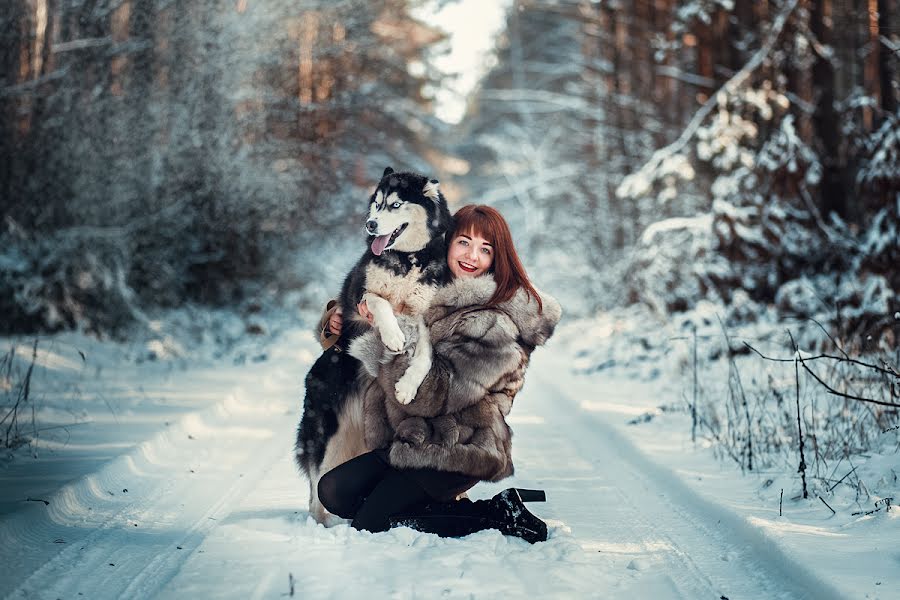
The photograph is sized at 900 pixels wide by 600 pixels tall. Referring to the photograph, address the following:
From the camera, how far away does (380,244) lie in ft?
11.7

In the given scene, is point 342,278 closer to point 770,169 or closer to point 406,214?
point 406,214

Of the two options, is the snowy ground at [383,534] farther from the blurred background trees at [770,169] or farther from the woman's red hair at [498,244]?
the blurred background trees at [770,169]

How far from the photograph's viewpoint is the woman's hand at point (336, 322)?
378 centimetres

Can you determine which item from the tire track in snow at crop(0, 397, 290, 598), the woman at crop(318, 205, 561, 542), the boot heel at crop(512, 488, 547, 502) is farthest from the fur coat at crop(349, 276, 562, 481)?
the tire track in snow at crop(0, 397, 290, 598)

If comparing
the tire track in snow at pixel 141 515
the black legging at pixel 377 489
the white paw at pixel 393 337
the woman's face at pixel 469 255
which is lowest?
the tire track in snow at pixel 141 515

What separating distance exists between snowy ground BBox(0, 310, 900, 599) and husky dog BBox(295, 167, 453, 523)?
0.42 metres

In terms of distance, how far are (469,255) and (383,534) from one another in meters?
1.44

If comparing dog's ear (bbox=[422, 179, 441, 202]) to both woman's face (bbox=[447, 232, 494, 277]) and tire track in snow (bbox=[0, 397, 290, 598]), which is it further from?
tire track in snow (bbox=[0, 397, 290, 598])

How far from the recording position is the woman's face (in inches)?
143

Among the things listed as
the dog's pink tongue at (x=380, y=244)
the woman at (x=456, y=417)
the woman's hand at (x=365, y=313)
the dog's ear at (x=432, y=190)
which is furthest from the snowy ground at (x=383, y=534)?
the dog's ear at (x=432, y=190)

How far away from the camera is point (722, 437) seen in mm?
5480

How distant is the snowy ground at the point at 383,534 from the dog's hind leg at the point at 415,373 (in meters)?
0.69

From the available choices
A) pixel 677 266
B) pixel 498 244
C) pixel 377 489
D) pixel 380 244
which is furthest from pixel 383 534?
pixel 677 266

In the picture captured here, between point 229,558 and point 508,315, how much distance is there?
174 cm
